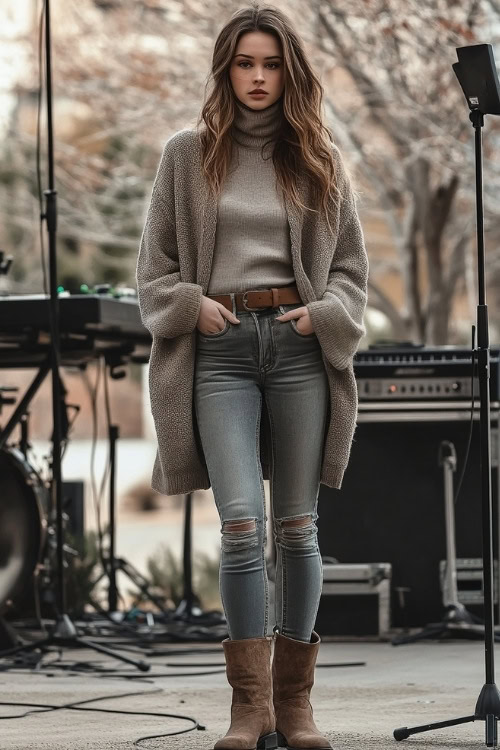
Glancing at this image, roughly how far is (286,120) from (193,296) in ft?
1.67

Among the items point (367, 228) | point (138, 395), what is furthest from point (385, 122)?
point (138, 395)

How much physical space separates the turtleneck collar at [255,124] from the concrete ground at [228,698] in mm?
1521

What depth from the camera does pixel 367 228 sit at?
1324 cm

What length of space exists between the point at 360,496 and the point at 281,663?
268 centimetres

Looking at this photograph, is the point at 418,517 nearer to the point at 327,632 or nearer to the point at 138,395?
the point at 327,632

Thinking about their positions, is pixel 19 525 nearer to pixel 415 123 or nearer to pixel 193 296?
pixel 193 296

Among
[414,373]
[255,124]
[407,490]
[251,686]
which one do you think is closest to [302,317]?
[255,124]

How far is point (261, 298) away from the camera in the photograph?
11.0 feet

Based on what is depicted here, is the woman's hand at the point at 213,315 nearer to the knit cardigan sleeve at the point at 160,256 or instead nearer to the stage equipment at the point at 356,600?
the knit cardigan sleeve at the point at 160,256

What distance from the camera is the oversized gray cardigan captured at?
11.0ft

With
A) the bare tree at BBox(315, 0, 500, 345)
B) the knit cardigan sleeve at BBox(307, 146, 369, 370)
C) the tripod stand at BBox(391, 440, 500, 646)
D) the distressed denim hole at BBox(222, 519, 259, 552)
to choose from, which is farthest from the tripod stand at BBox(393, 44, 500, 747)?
the bare tree at BBox(315, 0, 500, 345)

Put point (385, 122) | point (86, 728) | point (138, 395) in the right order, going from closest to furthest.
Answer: point (86, 728) → point (385, 122) → point (138, 395)

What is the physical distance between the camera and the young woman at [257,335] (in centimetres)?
333

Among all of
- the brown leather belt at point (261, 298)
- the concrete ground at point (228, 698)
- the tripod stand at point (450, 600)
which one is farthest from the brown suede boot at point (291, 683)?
the tripod stand at point (450, 600)
